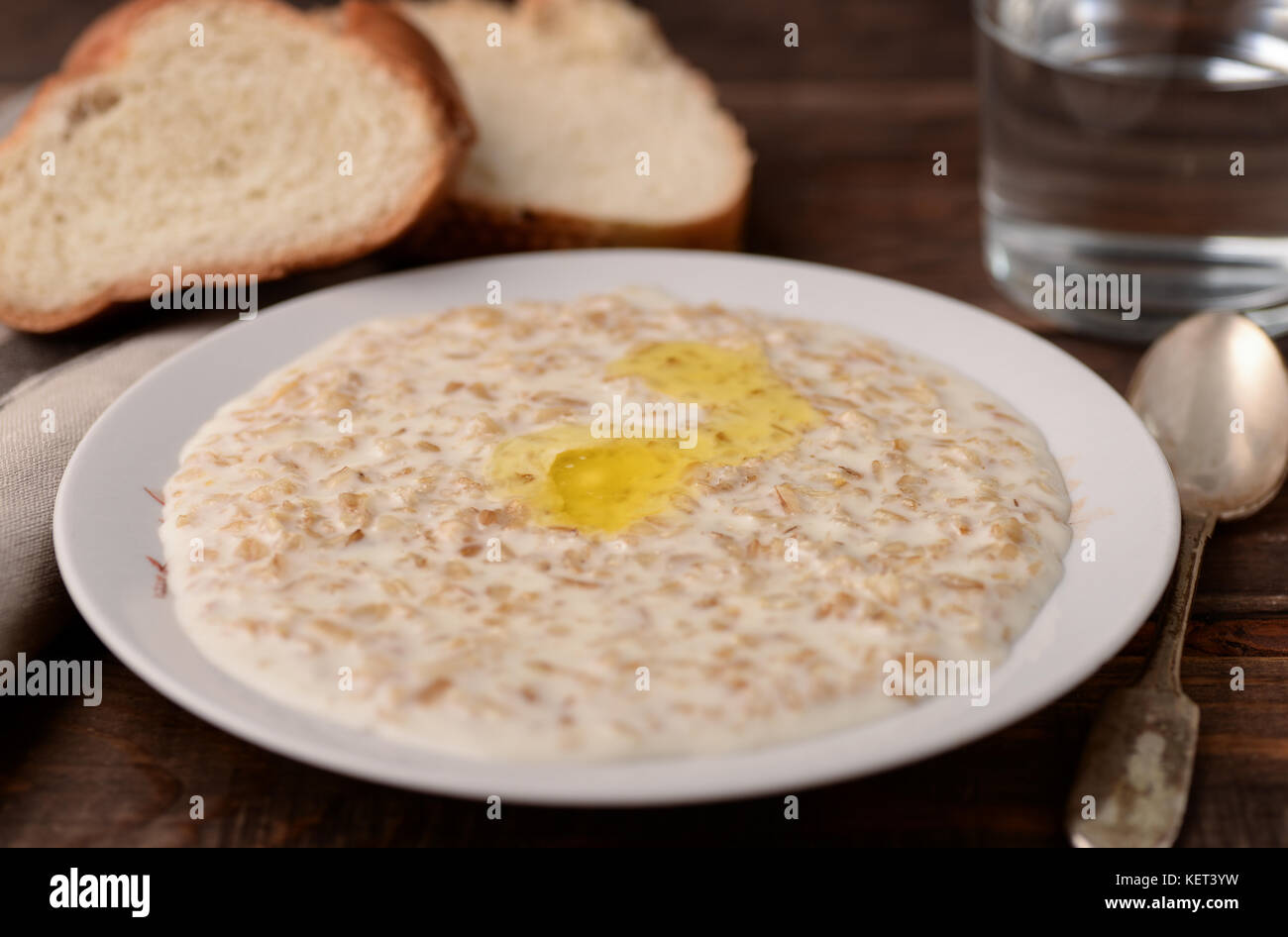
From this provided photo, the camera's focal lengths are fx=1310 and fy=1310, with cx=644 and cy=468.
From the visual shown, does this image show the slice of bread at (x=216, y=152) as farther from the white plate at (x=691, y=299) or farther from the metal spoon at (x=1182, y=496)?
the metal spoon at (x=1182, y=496)

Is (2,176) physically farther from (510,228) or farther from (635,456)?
(635,456)

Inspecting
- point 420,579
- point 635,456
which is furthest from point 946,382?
point 420,579

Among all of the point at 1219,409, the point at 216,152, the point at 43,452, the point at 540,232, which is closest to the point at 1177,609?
the point at 1219,409

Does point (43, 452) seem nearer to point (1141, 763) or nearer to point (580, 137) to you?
point (580, 137)

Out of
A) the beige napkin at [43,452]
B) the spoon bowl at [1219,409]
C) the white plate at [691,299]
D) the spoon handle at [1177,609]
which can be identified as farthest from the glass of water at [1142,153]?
Result: the beige napkin at [43,452]

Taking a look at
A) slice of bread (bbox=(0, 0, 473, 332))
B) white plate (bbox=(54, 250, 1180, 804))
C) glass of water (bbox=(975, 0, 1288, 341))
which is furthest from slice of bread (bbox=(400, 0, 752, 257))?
glass of water (bbox=(975, 0, 1288, 341))

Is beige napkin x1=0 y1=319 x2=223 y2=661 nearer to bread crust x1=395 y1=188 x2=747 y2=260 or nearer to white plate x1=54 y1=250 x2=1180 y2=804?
white plate x1=54 y1=250 x2=1180 y2=804
